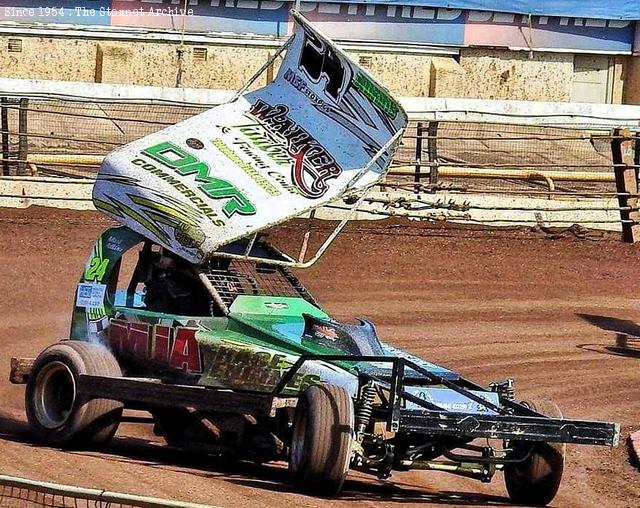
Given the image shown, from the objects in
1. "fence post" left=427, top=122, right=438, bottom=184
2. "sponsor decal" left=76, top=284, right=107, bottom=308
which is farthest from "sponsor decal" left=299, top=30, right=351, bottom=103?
"fence post" left=427, top=122, right=438, bottom=184

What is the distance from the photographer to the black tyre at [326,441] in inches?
288

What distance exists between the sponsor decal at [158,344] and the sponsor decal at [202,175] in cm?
80

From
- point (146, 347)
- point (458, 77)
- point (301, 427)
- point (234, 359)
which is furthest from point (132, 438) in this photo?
point (458, 77)

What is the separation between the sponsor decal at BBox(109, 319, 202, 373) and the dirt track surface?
0.60 m

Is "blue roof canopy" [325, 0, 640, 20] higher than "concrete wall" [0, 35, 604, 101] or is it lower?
higher

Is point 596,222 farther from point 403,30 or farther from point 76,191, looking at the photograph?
point 403,30

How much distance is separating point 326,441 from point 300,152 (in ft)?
8.81

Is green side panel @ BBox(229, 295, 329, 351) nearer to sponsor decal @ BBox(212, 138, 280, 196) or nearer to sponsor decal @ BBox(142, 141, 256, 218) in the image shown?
sponsor decal @ BBox(142, 141, 256, 218)

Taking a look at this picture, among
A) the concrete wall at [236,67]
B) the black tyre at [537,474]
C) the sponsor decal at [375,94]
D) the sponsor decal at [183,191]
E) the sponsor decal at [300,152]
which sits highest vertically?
the concrete wall at [236,67]

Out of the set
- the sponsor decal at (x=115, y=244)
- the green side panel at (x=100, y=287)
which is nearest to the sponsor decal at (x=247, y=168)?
the green side panel at (x=100, y=287)

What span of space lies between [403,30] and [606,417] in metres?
18.8

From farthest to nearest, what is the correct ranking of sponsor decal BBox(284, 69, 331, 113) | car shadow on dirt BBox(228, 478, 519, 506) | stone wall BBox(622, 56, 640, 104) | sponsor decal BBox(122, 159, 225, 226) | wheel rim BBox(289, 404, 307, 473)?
stone wall BBox(622, 56, 640, 104) → sponsor decal BBox(284, 69, 331, 113) → sponsor decal BBox(122, 159, 225, 226) → car shadow on dirt BBox(228, 478, 519, 506) → wheel rim BBox(289, 404, 307, 473)

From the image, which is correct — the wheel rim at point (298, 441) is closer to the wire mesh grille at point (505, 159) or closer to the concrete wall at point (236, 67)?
the wire mesh grille at point (505, 159)

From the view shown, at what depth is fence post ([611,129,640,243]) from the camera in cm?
1762
